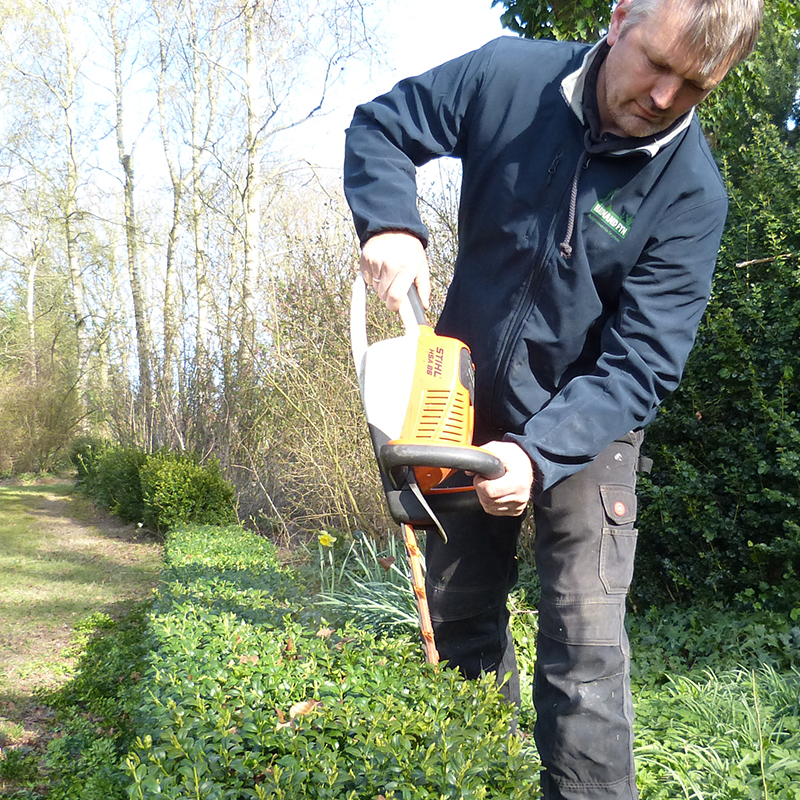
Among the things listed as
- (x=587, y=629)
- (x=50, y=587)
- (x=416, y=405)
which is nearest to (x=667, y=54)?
(x=416, y=405)

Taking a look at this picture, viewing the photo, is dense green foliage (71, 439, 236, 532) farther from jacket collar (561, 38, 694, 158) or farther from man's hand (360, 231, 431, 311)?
jacket collar (561, 38, 694, 158)

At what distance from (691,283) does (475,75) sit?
789mm

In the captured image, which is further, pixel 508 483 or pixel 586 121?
pixel 586 121

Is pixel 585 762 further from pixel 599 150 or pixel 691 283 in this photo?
pixel 599 150

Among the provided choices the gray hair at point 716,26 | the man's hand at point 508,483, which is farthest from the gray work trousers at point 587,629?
the gray hair at point 716,26

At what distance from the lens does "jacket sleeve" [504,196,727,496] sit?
181 centimetres

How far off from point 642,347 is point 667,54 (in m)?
0.67

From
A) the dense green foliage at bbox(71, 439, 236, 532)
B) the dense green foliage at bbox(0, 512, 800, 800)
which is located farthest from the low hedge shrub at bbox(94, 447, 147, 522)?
the dense green foliage at bbox(0, 512, 800, 800)

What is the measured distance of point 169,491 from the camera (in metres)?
7.74

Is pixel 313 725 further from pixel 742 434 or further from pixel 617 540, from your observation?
pixel 742 434

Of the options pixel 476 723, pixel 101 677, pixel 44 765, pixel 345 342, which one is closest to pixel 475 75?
pixel 476 723

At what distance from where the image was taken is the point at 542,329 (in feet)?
6.48

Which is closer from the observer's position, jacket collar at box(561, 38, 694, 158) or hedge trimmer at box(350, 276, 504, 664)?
hedge trimmer at box(350, 276, 504, 664)

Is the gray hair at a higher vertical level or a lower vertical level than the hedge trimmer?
higher
